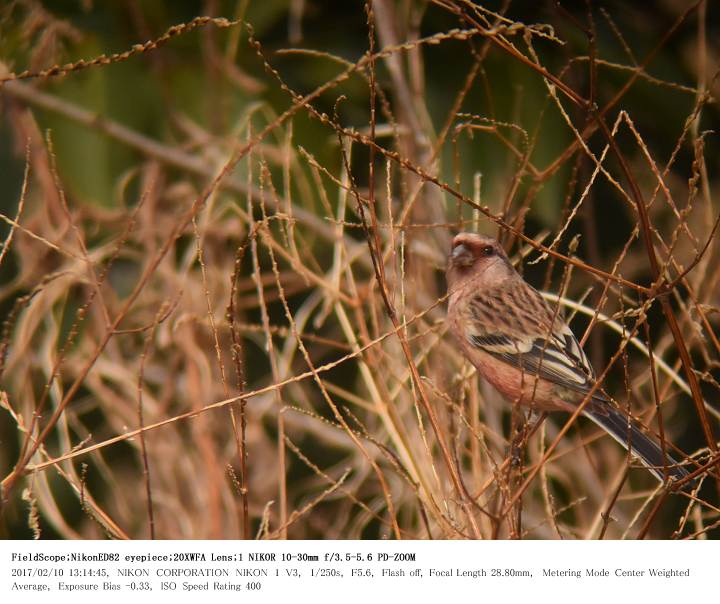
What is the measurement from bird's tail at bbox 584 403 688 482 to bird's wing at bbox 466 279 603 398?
0.09m

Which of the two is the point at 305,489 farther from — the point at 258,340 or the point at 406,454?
the point at 406,454

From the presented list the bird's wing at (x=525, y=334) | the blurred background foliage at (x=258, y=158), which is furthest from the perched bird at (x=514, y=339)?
the blurred background foliage at (x=258, y=158)

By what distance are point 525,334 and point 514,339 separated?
0.16 m

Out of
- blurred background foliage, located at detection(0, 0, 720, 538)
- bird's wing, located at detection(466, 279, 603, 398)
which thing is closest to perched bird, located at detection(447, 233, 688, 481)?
bird's wing, located at detection(466, 279, 603, 398)

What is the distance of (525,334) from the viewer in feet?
10.8

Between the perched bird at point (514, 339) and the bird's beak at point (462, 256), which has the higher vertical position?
the bird's beak at point (462, 256)

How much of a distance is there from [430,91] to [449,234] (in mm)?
770

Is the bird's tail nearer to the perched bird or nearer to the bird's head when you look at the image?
the perched bird

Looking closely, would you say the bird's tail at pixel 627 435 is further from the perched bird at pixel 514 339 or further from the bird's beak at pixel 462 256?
the bird's beak at pixel 462 256

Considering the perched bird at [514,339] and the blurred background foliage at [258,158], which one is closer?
the perched bird at [514,339]

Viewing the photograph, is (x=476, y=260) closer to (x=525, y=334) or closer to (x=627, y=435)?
(x=525, y=334)

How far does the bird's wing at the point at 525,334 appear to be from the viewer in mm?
3006

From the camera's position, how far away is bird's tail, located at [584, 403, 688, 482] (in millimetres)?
2607
